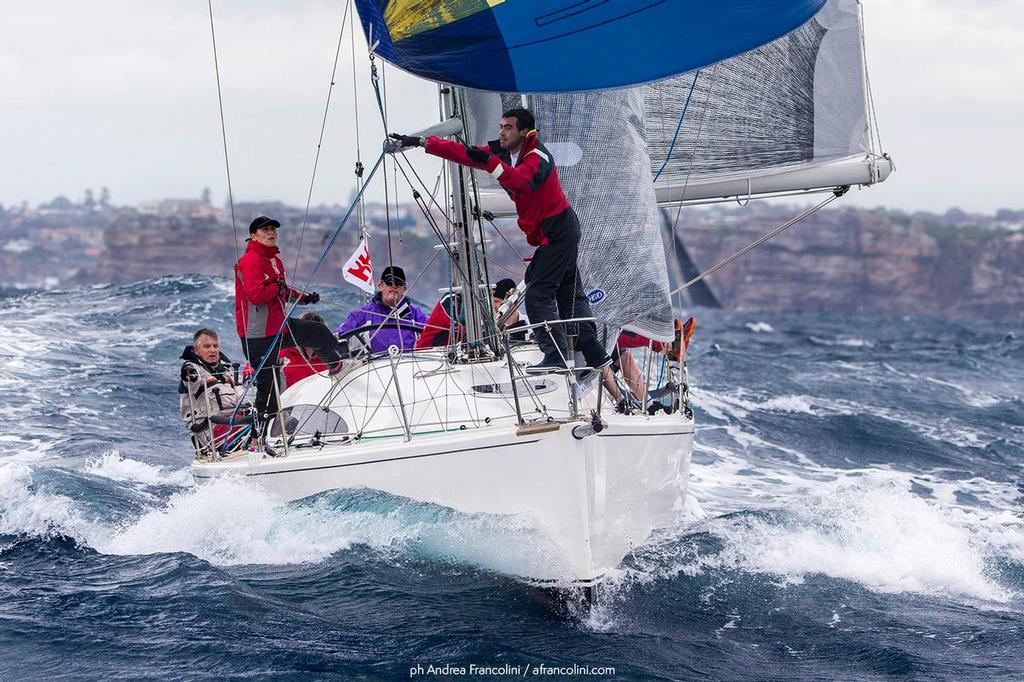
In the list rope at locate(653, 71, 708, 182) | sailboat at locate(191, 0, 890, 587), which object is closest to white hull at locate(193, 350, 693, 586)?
sailboat at locate(191, 0, 890, 587)

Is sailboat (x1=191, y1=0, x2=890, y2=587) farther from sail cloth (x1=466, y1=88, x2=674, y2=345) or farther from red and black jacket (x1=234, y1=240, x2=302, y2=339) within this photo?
→ red and black jacket (x1=234, y1=240, x2=302, y2=339)

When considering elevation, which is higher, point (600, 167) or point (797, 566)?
point (600, 167)

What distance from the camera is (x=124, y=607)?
5406 millimetres

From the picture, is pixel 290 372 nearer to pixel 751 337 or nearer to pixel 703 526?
pixel 703 526

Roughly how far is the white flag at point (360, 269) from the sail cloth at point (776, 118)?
2034mm

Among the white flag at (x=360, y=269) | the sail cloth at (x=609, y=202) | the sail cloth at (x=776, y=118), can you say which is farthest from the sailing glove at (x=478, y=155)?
the sail cloth at (x=776, y=118)

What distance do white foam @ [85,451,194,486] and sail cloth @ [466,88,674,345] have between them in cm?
340

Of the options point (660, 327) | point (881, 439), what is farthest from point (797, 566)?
point (881, 439)

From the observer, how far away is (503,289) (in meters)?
7.94

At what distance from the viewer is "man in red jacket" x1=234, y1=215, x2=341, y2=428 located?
6848 mm

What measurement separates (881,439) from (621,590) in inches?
270

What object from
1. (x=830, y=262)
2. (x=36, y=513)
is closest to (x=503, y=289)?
(x=36, y=513)

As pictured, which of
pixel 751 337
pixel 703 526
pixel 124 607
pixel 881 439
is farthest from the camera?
pixel 751 337

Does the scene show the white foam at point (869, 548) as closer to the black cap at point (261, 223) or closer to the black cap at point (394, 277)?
the black cap at point (394, 277)
